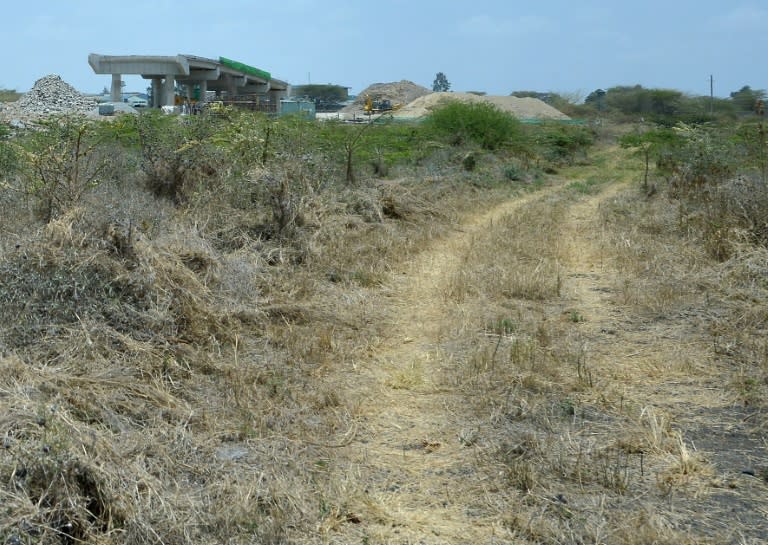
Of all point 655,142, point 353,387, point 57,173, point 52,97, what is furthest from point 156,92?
point 353,387

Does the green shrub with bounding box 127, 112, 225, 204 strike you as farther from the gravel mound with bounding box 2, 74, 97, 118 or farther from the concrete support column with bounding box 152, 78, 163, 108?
the concrete support column with bounding box 152, 78, 163, 108

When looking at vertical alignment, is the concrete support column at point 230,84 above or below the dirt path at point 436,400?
above

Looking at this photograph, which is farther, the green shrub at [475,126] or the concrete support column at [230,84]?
the concrete support column at [230,84]

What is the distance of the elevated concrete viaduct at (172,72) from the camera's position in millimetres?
47000

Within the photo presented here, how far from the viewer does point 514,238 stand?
1047cm

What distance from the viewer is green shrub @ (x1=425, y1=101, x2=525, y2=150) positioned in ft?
72.6

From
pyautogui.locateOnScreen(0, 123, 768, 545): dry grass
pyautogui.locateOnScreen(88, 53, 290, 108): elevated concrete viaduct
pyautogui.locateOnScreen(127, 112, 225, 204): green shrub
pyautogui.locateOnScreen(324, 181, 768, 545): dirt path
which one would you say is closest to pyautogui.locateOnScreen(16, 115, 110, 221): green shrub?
pyautogui.locateOnScreen(0, 123, 768, 545): dry grass

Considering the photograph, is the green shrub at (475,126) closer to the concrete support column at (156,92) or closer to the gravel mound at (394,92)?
the concrete support column at (156,92)

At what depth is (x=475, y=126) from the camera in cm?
2258

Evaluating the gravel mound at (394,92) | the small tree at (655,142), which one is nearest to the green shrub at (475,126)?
the small tree at (655,142)

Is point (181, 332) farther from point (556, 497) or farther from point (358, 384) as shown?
point (556, 497)

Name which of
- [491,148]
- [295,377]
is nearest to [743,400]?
[295,377]

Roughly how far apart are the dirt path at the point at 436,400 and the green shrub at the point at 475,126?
13545 mm

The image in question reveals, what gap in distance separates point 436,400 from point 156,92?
48716 millimetres
